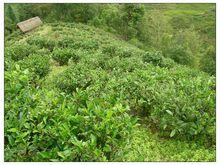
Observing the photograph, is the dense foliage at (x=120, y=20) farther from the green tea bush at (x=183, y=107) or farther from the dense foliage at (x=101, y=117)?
the green tea bush at (x=183, y=107)

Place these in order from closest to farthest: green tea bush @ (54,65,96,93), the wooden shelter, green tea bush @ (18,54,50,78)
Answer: green tea bush @ (54,65,96,93) → green tea bush @ (18,54,50,78) → the wooden shelter

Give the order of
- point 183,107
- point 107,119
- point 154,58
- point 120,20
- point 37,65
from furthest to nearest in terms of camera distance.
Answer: point 120,20, point 154,58, point 37,65, point 183,107, point 107,119

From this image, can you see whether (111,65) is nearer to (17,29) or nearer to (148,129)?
(148,129)

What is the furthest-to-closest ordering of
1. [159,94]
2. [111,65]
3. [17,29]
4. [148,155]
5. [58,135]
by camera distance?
[17,29]
[111,65]
[159,94]
[148,155]
[58,135]

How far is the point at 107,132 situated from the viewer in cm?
575

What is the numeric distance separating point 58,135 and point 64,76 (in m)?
3.87

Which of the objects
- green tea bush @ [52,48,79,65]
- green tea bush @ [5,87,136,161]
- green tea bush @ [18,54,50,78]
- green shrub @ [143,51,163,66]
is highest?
green tea bush @ [5,87,136,161]

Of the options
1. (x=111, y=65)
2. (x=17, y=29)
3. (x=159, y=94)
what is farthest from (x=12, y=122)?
(x=17, y=29)

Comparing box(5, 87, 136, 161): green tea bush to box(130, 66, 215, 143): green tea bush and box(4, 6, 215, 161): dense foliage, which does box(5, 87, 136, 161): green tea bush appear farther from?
box(130, 66, 215, 143): green tea bush

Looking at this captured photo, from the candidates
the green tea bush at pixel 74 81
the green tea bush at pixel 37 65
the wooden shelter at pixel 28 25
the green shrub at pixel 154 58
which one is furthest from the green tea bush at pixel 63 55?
the wooden shelter at pixel 28 25

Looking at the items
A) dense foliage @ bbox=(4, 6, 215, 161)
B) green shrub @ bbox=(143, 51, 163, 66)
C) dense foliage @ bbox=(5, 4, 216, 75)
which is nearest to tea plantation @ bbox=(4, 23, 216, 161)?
dense foliage @ bbox=(4, 6, 215, 161)

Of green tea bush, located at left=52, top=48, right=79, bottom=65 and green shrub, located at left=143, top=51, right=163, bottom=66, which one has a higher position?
green tea bush, located at left=52, top=48, right=79, bottom=65

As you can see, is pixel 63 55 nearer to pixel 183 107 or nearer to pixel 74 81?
pixel 74 81

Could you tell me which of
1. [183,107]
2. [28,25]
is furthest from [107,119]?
[28,25]
